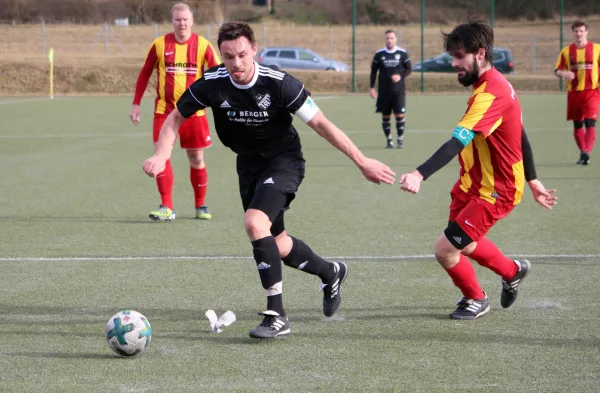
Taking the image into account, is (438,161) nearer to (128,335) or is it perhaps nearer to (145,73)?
(128,335)

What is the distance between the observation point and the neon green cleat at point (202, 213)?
9.62 metres

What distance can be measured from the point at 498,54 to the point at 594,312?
34026mm

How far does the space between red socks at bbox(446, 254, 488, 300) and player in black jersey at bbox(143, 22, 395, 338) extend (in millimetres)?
732

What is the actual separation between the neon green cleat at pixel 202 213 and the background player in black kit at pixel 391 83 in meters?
7.70

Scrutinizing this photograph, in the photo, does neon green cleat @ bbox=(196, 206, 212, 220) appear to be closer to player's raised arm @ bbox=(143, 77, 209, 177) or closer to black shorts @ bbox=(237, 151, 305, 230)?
black shorts @ bbox=(237, 151, 305, 230)

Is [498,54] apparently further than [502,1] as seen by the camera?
No

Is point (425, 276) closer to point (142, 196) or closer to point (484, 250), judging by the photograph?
point (484, 250)

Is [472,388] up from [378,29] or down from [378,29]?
down

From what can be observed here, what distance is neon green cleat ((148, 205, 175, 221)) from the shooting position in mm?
9375

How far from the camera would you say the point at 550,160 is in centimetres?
1478

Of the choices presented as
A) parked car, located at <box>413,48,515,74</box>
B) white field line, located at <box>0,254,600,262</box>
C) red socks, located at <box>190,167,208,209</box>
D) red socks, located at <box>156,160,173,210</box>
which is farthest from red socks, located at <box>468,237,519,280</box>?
parked car, located at <box>413,48,515,74</box>

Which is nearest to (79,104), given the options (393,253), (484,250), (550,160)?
(550,160)

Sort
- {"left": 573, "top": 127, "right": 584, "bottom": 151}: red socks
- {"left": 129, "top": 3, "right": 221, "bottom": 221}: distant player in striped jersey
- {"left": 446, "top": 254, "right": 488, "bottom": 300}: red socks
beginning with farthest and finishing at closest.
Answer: {"left": 573, "top": 127, "right": 584, "bottom": 151}: red socks
{"left": 129, "top": 3, "right": 221, "bottom": 221}: distant player in striped jersey
{"left": 446, "top": 254, "right": 488, "bottom": 300}: red socks

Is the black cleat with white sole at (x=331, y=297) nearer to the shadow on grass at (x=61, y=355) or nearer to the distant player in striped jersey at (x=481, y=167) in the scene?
the distant player in striped jersey at (x=481, y=167)
